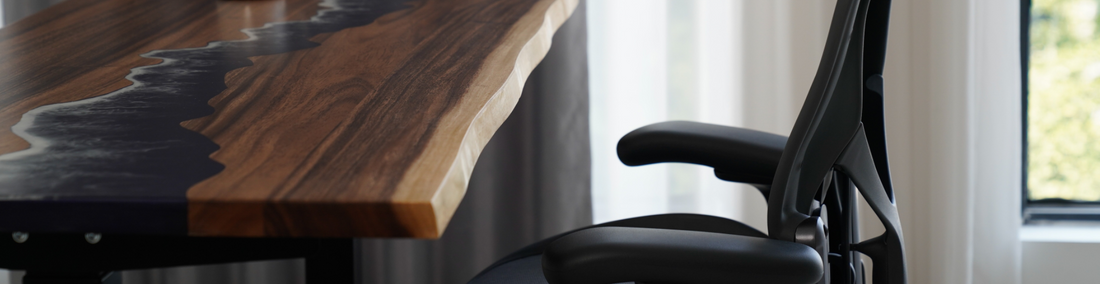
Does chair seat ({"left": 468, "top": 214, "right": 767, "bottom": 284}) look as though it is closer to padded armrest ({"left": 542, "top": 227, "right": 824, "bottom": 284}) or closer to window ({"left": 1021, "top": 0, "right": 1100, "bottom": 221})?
padded armrest ({"left": 542, "top": 227, "right": 824, "bottom": 284})

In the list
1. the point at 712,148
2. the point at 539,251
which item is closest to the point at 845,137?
the point at 712,148

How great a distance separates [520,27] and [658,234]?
0.41 meters

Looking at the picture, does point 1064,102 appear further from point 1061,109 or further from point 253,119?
point 253,119

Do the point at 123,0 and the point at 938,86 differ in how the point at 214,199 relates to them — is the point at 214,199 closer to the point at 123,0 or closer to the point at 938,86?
the point at 123,0

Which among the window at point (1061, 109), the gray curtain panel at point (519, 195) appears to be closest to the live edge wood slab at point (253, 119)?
the gray curtain panel at point (519, 195)

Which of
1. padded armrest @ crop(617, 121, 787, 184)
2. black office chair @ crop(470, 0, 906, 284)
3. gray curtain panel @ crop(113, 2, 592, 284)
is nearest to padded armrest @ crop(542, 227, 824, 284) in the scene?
black office chair @ crop(470, 0, 906, 284)

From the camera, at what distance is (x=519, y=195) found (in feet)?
5.76

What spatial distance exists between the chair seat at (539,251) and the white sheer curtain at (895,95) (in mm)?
750

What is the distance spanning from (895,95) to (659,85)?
511 mm

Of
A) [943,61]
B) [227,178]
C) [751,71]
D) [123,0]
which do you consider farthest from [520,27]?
[943,61]

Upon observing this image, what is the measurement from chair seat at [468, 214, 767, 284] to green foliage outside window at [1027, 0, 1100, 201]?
4.50 ft

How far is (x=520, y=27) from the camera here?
2.86 ft

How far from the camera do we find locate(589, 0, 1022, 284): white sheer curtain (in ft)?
5.16

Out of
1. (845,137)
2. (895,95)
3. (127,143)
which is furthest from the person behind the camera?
(895,95)
